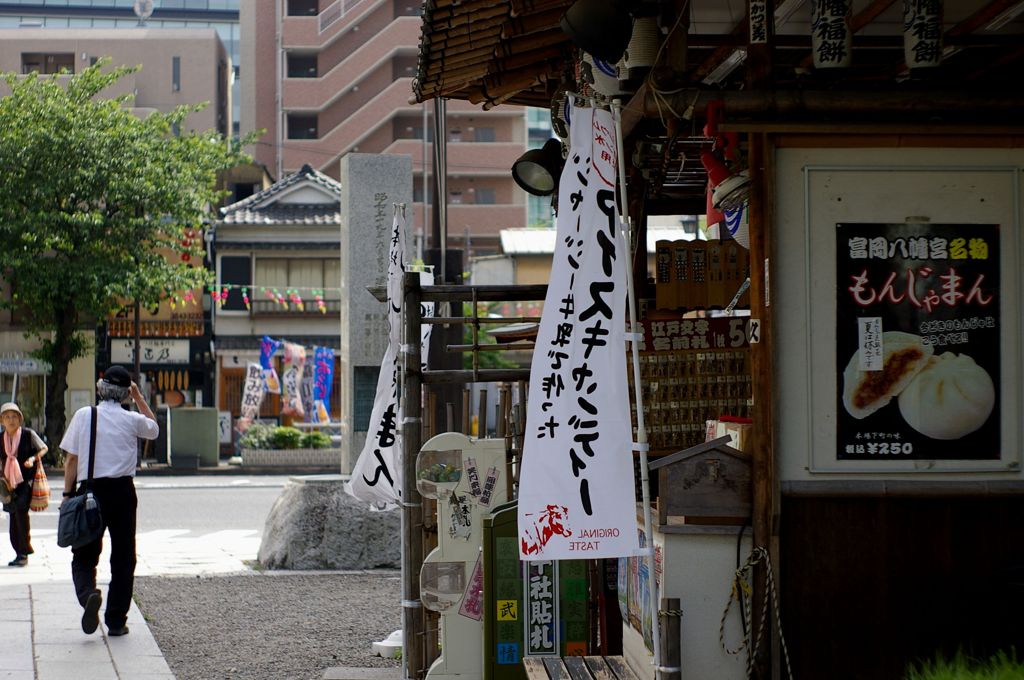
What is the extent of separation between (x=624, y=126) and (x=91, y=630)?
5.43 m

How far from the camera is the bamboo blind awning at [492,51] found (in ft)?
20.8

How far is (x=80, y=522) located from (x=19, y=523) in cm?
517

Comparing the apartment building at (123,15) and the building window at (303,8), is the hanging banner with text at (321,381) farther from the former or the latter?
the apartment building at (123,15)

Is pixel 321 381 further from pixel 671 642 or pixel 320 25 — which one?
pixel 671 642

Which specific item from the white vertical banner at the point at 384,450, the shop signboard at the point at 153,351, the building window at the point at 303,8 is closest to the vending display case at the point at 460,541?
the white vertical banner at the point at 384,450

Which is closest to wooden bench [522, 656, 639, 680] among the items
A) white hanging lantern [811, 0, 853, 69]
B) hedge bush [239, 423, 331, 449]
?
white hanging lantern [811, 0, 853, 69]

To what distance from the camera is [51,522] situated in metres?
18.5

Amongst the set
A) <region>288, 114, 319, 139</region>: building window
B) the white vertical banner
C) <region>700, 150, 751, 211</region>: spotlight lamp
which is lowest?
the white vertical banner

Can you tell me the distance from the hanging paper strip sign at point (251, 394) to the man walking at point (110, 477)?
26986 mm

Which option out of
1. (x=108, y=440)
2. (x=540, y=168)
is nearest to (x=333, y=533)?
(x=108, y=440)

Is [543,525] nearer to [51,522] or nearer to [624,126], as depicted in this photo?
[624,126]

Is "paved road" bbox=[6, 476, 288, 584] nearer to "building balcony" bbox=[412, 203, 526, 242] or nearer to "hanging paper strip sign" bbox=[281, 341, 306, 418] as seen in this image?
"hanging paper strip sign" bbox=[281, 341, 306, 418]

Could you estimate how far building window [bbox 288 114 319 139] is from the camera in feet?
187

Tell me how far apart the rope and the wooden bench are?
56 cm
